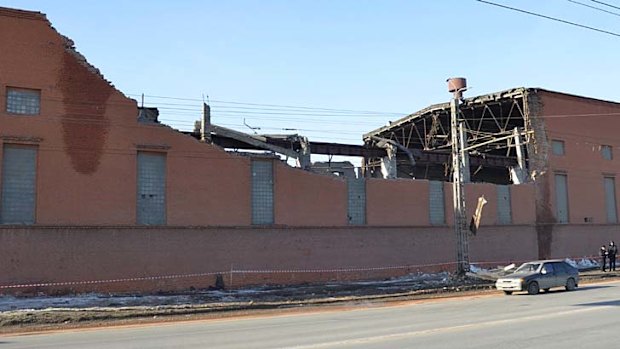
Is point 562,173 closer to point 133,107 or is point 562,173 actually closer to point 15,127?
point 133,107

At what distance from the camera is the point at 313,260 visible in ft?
105

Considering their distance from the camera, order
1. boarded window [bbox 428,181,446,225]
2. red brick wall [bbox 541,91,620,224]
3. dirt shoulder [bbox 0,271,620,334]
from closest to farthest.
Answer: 1. dirt shoulder [bbox 0,271,620,334]
2. boarded window [bbox 428,181,446,225]
3. red brick wall [bbox 541,91,620,224]

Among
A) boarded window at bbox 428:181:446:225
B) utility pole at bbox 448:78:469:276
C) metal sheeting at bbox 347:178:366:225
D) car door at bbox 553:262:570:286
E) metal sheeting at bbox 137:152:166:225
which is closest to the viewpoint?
car door at bbox 553:262:570:286

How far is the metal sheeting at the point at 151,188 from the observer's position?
92.2ft

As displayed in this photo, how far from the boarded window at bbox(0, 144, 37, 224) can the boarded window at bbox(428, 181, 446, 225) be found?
2168cm

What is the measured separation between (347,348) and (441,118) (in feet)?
130

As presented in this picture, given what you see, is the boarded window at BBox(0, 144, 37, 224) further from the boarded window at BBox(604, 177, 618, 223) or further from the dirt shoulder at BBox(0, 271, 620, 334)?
the boarded window at BBox(604, 177, 618, 223)

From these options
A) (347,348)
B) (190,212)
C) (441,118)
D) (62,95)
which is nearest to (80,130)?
(62,95)

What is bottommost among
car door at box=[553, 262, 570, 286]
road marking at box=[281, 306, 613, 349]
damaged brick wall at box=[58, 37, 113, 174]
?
road marking at box=[281, 306, 613, 349]

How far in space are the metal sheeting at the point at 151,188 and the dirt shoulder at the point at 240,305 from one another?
13.3ft

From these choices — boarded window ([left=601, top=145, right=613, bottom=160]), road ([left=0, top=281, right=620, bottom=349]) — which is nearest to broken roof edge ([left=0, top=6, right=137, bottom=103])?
road ([left=0, top=281, right=620, bottom=349])

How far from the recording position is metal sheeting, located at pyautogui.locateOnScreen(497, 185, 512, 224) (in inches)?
1570

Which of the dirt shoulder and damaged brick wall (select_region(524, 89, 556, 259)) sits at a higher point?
damaged brick wall (select_region(524, 89, 556, 259))

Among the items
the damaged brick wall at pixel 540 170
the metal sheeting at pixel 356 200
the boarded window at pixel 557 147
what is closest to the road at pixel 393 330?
the metal sheeting at pixel 356 200
